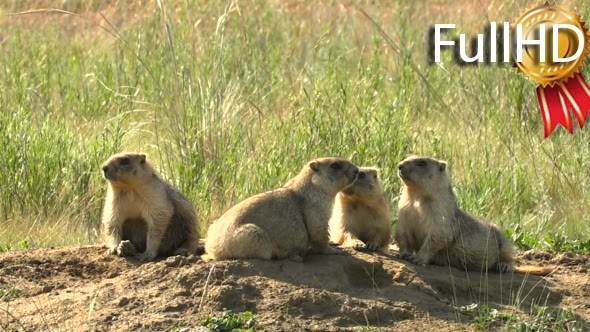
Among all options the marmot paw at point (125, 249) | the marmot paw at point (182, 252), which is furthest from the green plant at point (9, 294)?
the marmot paw at point (182, 252)

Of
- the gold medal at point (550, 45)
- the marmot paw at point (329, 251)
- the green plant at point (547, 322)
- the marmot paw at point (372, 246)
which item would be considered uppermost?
the gold medal at point (550, 45)

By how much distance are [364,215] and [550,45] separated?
13.1 feet

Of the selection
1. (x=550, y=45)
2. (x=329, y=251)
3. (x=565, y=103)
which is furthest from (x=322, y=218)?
(x=565, y=103)

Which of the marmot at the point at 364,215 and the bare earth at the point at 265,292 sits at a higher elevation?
the marmot at the point at 364,215

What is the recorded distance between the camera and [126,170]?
311 inches

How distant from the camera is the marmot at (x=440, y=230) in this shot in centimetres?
800

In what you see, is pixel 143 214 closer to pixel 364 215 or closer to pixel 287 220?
pixel 287 220

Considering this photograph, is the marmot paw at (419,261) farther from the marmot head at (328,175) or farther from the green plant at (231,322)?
the green plant at (231,322)

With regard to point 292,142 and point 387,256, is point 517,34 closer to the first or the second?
point 292,142

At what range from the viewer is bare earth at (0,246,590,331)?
6699 millimetres

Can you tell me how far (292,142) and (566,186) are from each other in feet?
8.40

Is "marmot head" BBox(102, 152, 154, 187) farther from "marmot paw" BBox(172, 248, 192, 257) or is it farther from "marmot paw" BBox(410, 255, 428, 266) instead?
"marmot paw" BBox(410, 255, 428, 266)

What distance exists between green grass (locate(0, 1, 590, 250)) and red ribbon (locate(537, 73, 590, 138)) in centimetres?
14

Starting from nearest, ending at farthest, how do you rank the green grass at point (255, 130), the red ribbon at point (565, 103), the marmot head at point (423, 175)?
1. the marmot head at point (423, 175)
2. the green grass at point (255, 130)
3. the red ribbon at point (565, 103)
